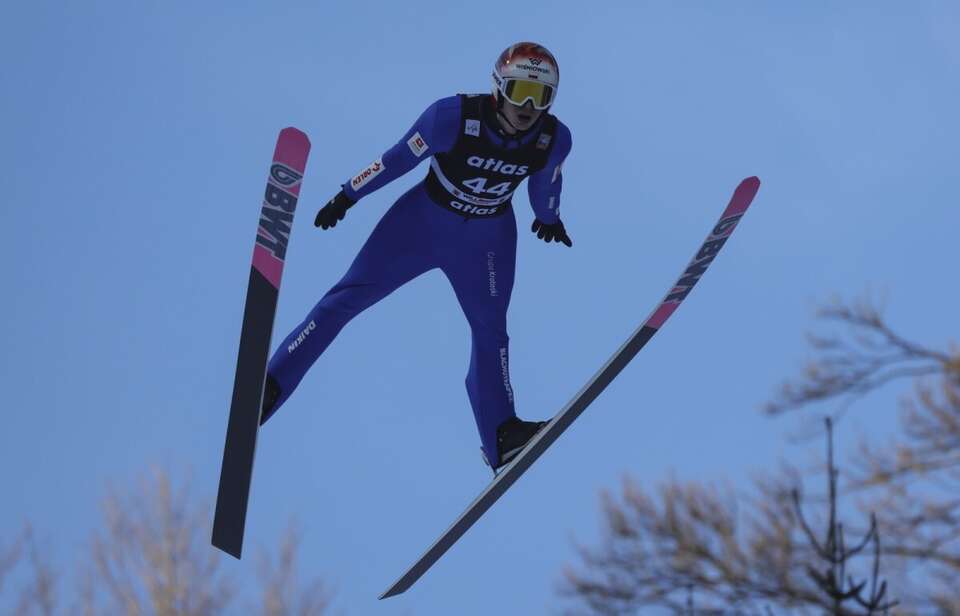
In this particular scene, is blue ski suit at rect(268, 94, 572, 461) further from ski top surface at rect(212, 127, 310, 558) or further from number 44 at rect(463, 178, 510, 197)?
ski top surface at rect(212, 127, 310, 558)

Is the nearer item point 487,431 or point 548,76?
point 548,76

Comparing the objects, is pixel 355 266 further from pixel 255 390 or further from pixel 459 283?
pixel 255 390

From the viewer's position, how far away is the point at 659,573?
1196 centimetres

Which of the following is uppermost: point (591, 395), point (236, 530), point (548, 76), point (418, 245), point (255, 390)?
point (548, 76)

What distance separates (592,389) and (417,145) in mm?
1637

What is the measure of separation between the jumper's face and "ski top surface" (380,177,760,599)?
1.42 metres

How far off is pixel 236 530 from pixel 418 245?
5.88ft

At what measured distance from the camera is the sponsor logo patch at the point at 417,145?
6.94m

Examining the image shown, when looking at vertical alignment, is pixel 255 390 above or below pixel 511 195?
below

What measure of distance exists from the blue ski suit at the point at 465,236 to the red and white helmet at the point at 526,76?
0.52 ft

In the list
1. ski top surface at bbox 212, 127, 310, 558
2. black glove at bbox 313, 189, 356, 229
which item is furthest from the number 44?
ski top surface at bbox 212, 127, 310, 558

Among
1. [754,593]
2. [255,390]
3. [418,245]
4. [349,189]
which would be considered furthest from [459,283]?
[754,593]

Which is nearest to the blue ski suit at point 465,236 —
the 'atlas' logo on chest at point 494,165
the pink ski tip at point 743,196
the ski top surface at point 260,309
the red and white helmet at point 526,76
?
the 'atlas' logo on chest at point 494,165

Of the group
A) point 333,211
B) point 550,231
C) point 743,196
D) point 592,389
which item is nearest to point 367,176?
point 333,211
